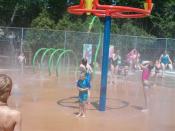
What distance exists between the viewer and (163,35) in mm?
36812

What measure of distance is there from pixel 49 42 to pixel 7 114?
76.7 ft

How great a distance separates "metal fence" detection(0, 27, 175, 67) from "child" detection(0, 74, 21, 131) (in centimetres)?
2168

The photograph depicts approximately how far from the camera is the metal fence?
26.0m

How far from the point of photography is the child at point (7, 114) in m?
3.69

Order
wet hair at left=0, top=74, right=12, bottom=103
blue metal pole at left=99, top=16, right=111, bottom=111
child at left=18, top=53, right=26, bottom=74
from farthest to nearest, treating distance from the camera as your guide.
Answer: child at left=18, top=53, right=26, bottom=74 → blue metal pole at left=99, top=16, right=111, bottom=111 → wet hair at left=0, top=74, right=12, bottom=103

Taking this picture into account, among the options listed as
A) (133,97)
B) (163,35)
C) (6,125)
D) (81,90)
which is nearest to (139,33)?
(163,35)

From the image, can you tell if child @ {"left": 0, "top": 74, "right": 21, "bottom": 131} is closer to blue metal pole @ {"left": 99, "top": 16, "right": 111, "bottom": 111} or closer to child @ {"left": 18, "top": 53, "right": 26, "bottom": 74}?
blue metal pole @ {"left": 99, "top": 16, "right": 111, "bottom": 111}

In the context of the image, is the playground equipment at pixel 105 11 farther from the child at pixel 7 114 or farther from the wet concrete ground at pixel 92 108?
the child at pixel 7 114

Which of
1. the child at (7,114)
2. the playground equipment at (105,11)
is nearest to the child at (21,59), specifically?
A: the playground equipment at (105,11)

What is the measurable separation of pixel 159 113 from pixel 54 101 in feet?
11.4

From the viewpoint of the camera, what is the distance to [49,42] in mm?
26969

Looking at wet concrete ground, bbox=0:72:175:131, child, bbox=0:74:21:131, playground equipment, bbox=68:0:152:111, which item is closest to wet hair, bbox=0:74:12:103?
child, bbox=0:74:21:131

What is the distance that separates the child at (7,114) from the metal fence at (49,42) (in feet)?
71.1

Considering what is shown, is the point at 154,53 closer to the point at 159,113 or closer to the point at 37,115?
the point at 159,113
